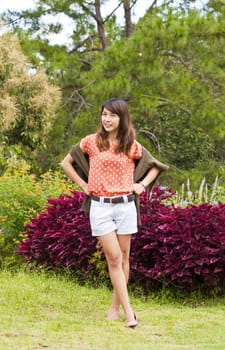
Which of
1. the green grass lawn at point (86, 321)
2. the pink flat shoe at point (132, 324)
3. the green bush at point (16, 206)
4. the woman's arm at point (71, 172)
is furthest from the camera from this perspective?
the green bush at point (16, 206)

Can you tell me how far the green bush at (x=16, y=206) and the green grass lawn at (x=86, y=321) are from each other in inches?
53.2

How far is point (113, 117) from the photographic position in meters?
6.44

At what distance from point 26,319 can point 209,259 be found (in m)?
2.14

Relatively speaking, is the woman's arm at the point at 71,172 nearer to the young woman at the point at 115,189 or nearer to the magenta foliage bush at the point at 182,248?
the young woman at the point at 115,189

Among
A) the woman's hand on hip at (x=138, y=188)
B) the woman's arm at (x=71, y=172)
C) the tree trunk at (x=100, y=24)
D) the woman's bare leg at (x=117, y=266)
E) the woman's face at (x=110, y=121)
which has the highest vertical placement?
the tree trunk at (x=100, y=24)

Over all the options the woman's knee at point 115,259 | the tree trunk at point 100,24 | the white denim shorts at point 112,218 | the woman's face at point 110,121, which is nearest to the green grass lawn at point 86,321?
the woman's knee at point 115,259

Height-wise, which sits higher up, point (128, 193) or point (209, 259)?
point (128, 193)

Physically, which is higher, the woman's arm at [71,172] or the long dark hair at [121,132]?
the long dark hair at [121,132]

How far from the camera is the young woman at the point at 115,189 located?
632 cm

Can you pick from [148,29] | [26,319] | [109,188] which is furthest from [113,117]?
[148,29]

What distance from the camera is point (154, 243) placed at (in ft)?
26.4

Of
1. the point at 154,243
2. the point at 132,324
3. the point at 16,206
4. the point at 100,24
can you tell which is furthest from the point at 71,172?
the point at 100,24

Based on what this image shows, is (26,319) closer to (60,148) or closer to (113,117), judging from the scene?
(113,117)

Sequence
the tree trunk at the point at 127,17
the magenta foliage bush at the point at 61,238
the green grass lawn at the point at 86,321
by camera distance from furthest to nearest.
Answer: the tree trunk at the point at 127,17
the magenta foliage bush at the point at 61,238
the green grass lawn at the point at 86,321
